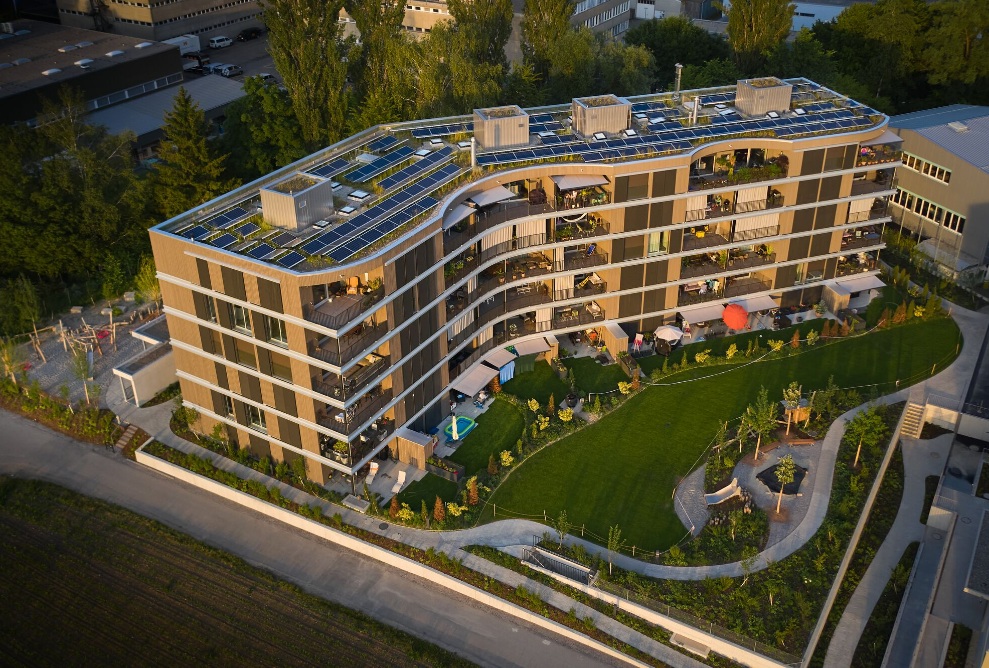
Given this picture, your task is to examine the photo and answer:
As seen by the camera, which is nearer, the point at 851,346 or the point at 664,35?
the point at 851,346

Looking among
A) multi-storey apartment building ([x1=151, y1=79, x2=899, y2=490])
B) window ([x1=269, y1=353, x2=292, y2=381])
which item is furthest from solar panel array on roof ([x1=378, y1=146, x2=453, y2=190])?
window ([x1=269, y1=353, x2=292, y2=381])

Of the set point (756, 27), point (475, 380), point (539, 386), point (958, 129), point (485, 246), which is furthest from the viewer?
point (756, 27)

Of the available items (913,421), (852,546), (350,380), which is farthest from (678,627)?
(913,421)

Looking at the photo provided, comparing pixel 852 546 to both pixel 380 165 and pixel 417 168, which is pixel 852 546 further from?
pixel 380 165

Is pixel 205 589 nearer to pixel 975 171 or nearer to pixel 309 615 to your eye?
pixel 309 615

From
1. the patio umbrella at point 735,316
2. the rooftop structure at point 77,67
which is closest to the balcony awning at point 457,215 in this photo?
the patio umbrella at point 735,316

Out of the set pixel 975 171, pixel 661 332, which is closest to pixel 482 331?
pixel 661 332
